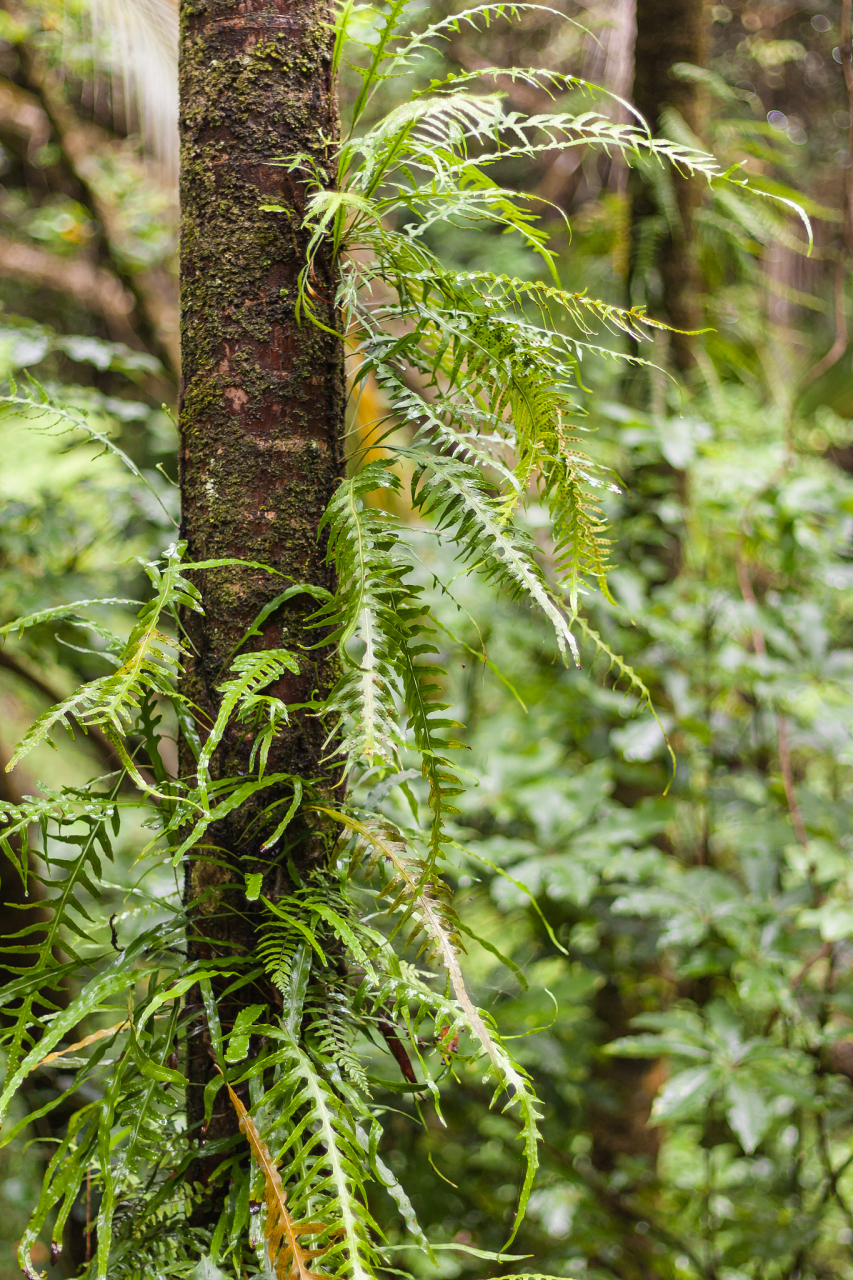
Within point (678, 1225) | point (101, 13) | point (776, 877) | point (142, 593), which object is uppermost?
point (101, 13)

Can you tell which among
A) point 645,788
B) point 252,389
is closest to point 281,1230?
point 252,389

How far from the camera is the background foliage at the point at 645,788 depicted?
3.77 feet

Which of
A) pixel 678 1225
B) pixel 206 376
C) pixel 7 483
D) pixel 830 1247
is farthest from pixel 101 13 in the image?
pixel 830 1247

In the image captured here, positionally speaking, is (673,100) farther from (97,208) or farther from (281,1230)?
(281,1230)

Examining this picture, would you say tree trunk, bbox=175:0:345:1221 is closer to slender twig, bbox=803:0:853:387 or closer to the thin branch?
slender twig, bbox=803:0:853:387

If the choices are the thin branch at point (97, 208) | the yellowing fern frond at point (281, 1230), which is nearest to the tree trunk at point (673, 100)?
the thin branch at point (97, 208)

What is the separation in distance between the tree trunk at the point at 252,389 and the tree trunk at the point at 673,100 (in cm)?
130

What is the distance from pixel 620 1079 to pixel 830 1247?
75 cm

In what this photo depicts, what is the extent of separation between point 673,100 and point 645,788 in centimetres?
139

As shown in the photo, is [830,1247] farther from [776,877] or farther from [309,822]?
[309,822]

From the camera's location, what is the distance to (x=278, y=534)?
1.56ft

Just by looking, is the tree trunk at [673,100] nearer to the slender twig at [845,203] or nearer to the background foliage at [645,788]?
the background foliage at [645,788]

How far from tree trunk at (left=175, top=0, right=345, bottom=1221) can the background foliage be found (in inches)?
8.1

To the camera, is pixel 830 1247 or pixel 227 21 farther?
pixel 830 1247
